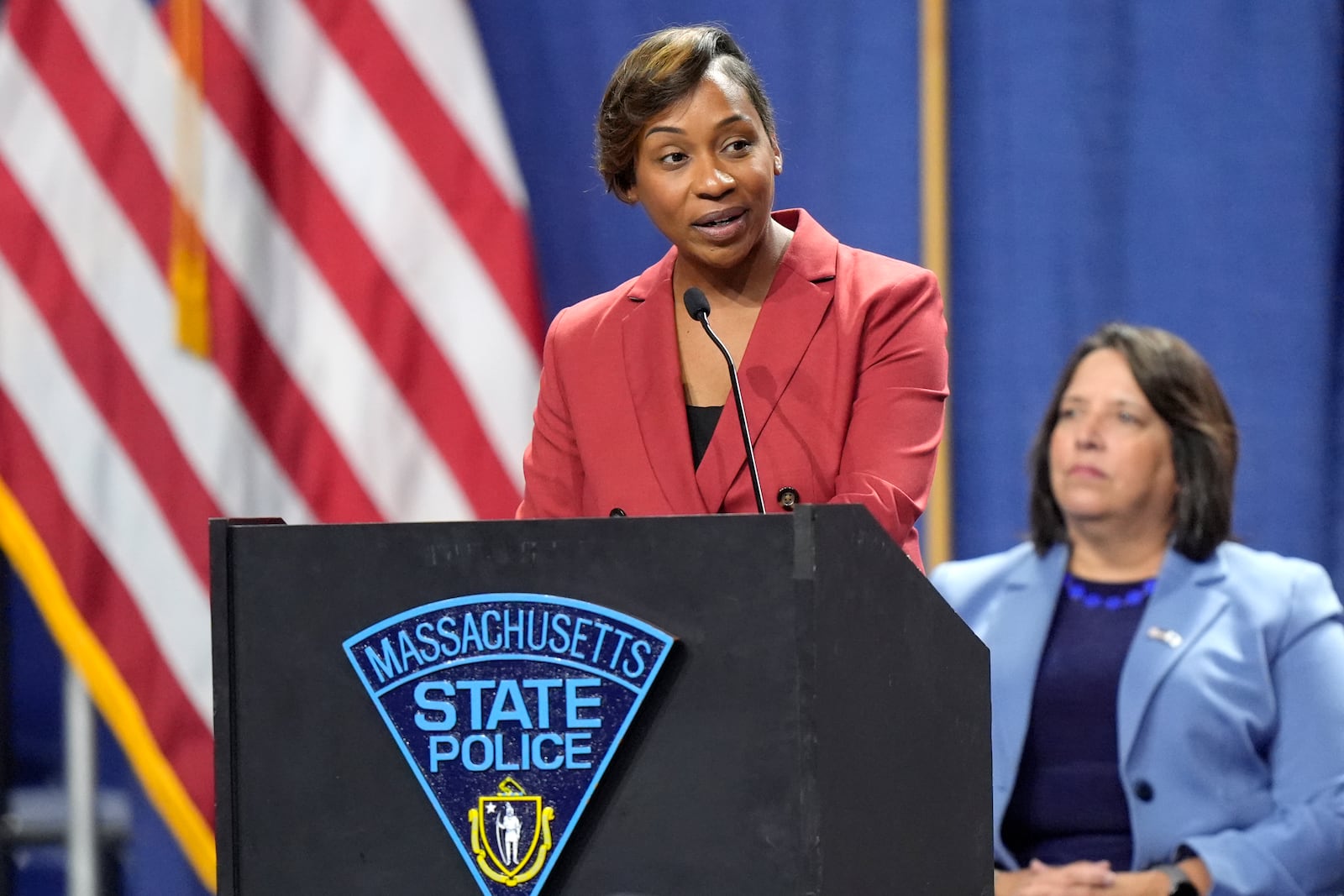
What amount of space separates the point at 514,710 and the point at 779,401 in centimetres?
41

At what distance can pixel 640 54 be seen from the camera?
1.40 metres

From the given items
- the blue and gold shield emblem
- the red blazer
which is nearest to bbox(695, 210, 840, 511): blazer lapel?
the red blazer

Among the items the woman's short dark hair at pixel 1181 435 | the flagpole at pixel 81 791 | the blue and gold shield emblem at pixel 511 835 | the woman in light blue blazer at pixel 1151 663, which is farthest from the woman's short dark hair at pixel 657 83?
the flagpole at pixel 81 791

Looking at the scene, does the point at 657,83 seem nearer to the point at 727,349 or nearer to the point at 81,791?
the point at 727,349

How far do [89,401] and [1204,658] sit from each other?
2050mm

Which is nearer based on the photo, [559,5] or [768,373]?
[768,373]

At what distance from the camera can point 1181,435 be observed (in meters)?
2.65

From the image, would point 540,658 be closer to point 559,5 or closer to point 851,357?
point 851,357

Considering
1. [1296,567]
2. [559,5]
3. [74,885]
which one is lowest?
[74,885]

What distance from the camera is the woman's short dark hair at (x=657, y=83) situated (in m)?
1.37

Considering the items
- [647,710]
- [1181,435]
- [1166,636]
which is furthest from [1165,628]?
[647,710]

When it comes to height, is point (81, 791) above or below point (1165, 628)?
below

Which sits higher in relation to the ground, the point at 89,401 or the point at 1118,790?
the point at 89,401

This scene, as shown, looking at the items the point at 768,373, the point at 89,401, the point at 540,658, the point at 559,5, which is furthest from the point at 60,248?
the point at 540,658
